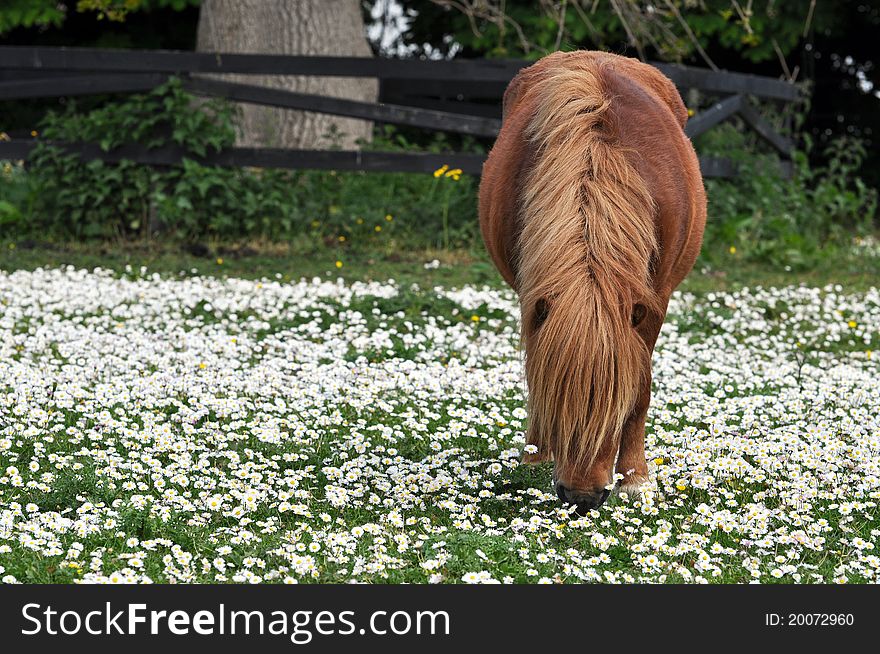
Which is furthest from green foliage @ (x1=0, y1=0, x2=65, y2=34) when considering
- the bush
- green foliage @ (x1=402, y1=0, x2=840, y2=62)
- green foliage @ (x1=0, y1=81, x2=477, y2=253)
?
green foliage @ (x1=402, y1=0, x2=840, y2=62)

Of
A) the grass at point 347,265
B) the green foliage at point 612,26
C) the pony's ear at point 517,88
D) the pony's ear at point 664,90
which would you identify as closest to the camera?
the pony's ear at point 664,90

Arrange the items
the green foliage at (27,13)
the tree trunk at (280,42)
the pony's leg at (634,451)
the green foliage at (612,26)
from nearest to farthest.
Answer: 1. the pony's leg at (634,451)
2. the tree trunk at (280,42)
3. the green foliage at (27,13)
4. the green foliage at (612,26)

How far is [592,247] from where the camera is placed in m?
3.65

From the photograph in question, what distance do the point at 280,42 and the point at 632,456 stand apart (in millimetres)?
7814

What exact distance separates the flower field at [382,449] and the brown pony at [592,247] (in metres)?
0.34

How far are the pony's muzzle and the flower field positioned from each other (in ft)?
0.26

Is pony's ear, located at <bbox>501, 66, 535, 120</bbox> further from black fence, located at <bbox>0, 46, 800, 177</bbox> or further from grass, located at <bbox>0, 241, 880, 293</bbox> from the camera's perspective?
black fence, located at <bbox>0, 46, 800, 177</bbox>

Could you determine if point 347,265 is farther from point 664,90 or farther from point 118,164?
point 664,90

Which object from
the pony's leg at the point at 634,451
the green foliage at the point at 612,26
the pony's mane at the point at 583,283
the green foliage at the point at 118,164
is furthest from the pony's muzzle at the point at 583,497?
the green foliage at the point at 612,26

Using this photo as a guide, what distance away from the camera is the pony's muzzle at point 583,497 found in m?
3.80

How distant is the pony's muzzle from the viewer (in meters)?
3.80

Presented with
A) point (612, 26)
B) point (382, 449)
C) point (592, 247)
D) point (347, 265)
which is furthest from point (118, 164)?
point (592, 247)

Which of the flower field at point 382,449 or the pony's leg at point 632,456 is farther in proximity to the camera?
the pony's leg at point 632,456

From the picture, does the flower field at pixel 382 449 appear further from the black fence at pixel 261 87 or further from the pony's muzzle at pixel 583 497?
the black fence at pixel 261 87
